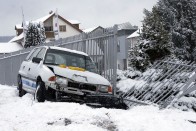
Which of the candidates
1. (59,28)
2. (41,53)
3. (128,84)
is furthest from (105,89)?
(59,28)

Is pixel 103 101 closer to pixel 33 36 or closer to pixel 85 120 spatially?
pixel 85 120

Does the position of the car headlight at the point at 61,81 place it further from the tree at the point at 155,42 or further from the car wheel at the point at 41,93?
→ the tree at the point at 155,42

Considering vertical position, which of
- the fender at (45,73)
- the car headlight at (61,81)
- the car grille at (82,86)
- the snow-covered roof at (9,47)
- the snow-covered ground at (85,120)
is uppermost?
the fender at (45,73)

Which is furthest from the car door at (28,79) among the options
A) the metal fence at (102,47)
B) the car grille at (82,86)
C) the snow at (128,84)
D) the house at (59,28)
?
the house at (59,28)

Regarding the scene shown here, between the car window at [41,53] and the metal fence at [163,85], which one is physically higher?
Result: the car window at [41,53]

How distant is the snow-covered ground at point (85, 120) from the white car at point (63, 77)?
1.37 metres

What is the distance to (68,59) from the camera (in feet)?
37.4

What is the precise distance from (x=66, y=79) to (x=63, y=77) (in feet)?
0.30

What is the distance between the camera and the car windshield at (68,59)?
11125 mm

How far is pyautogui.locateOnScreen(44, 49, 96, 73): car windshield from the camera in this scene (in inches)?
438

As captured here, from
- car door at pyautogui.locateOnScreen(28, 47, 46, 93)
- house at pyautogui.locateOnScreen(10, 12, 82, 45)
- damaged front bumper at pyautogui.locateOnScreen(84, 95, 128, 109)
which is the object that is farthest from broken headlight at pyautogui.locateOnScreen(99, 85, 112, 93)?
house at pyautogui.locateOnScreen(10, 12, 82, 45)

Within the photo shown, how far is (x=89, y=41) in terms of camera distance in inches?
544

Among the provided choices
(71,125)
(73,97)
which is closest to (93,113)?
(71,125)

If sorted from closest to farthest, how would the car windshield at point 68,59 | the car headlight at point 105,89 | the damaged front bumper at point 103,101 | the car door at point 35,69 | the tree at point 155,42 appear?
the damaged front bumper at point 103,101 < the car headlight at point 105,89 < the car door at point 35,69 < the car windshield at point 68,59 < the tree at point 155,42
